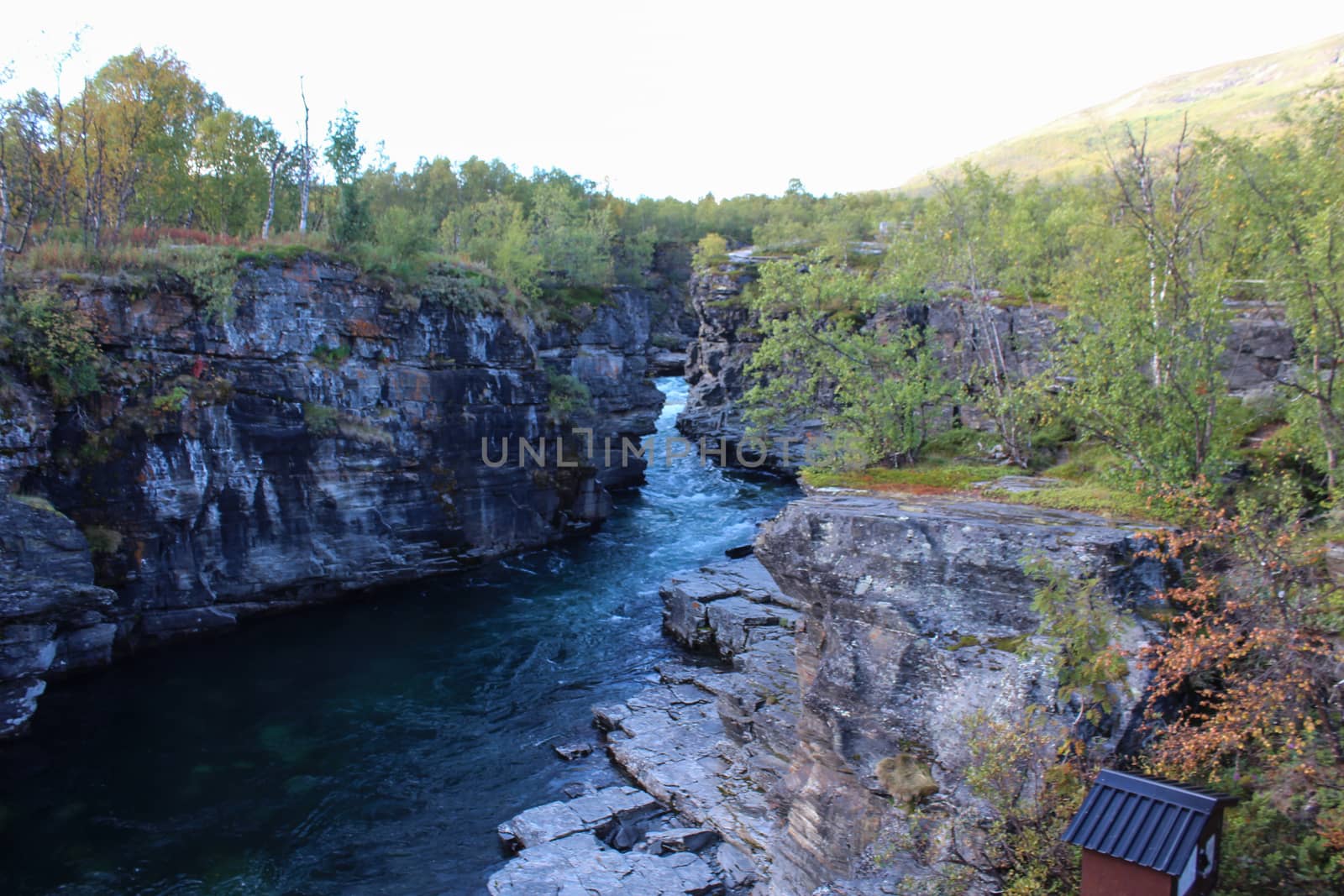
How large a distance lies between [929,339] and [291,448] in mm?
17925

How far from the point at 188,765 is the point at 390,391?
42.4 feet

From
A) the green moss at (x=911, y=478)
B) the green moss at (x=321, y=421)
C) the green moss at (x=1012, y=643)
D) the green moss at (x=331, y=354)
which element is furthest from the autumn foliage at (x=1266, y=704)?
the green moss at (x=331, y=354)

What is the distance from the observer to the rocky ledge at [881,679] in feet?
28.0

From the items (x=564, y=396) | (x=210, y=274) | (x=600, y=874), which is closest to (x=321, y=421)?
(x=210, y=274)

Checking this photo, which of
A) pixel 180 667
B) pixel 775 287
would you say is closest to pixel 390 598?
pixel 180 667

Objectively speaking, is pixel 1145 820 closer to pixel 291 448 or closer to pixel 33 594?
pixel 33 594

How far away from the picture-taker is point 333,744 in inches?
655

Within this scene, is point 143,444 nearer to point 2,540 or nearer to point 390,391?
point 2,540

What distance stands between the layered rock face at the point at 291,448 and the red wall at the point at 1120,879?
1952 centimetres

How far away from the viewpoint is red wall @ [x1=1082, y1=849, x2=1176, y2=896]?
19.3 feet

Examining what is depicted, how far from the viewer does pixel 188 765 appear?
15.8 meters

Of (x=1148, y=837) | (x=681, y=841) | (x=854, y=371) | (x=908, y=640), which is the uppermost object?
(x=854, y=371)

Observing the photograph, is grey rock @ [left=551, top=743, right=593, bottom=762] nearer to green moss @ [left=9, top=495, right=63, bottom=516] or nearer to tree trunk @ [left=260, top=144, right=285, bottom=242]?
green moss @ [left=9, top=495, right=63, bottom=516]

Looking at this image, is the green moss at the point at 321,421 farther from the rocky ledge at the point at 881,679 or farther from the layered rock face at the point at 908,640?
the layered rock face at the point at 908,640
